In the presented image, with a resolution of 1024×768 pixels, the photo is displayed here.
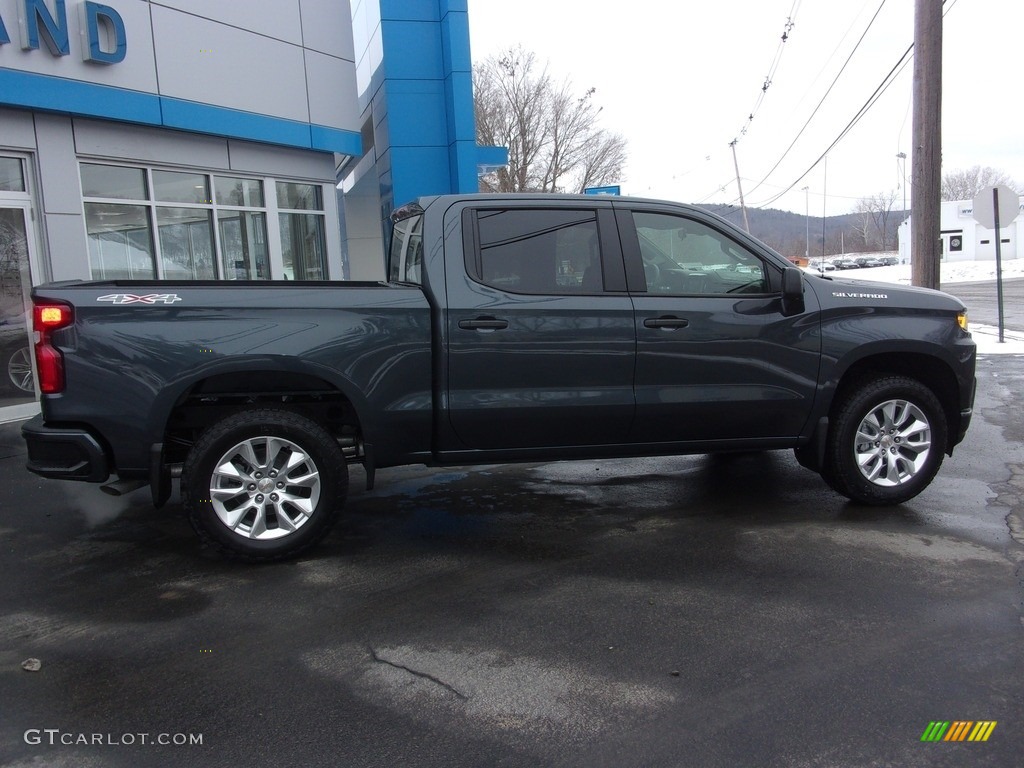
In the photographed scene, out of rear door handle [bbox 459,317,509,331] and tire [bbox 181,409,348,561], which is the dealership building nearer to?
tire [bbox 181,409,348,561]

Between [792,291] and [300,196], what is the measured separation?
1052 cm

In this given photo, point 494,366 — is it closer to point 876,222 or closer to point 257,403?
point 257,403

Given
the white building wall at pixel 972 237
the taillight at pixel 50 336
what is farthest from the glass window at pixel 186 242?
the white building wall at pixel 972 237

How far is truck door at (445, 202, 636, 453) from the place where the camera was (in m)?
4.60

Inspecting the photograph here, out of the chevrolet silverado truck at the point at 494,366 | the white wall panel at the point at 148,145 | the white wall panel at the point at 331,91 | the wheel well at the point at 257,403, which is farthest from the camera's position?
the white wall panel at the point at 331,91

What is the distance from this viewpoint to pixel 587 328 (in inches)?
185

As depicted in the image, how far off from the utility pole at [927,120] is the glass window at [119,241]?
10.3 metres

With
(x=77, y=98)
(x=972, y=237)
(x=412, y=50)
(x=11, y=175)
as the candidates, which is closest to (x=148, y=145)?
(x=77, y=98)

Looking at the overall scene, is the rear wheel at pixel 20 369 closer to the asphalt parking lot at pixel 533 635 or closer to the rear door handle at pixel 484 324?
the asphalt parking lot at pixel 533 635

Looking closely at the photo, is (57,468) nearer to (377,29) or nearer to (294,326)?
(294,326)

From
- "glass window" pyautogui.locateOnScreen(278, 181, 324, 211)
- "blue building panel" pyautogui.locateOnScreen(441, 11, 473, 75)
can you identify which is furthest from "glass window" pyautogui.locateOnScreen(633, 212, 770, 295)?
"blue building panel" pyautogui.locateOnScreen(441, 11, 473, 75)

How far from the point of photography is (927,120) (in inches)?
410

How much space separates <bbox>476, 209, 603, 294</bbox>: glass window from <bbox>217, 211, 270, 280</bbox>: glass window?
28.4ft

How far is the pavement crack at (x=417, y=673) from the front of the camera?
312 cm
